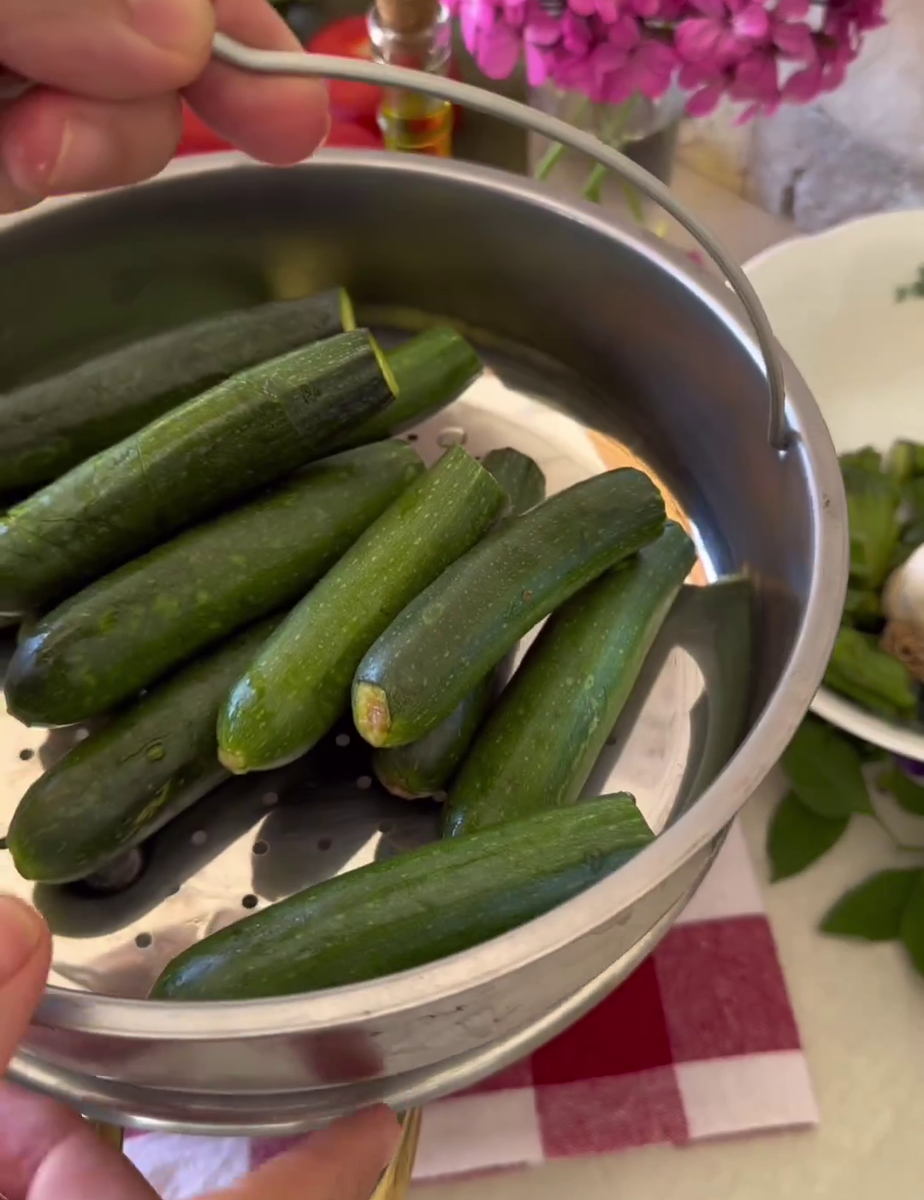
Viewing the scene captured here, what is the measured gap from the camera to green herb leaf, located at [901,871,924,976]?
677mm

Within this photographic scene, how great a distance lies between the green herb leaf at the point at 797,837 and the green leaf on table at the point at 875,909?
3 cm

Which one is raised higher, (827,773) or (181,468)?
(181,468)

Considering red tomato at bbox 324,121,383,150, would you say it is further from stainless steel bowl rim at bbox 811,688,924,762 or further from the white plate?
stainless steel bowl rim at bbox 811,688,924,762

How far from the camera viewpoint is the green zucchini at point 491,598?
0.55 meters

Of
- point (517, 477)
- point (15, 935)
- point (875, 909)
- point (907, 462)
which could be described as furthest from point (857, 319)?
point (15, 935)

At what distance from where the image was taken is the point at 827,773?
0.73m

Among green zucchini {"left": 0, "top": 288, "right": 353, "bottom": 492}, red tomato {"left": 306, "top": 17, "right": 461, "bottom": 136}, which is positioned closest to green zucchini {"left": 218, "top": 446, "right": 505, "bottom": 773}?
green zucchini {"left": 0, "top": 288, "right": 353, "bottom": 492}

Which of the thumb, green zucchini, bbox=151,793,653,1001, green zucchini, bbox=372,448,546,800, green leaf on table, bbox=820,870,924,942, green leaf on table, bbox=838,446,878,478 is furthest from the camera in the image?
green leaf on table, bbox=838,446,878,478

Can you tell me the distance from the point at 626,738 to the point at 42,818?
0.33 m

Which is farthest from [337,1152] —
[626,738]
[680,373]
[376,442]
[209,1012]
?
[680,373]

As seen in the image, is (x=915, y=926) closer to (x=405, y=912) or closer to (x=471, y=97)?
(x=405, y=912)

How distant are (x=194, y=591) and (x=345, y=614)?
8cm

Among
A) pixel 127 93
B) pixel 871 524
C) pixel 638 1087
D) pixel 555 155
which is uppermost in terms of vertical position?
pixel 127 93

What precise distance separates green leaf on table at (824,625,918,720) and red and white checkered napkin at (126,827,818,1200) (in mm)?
173
